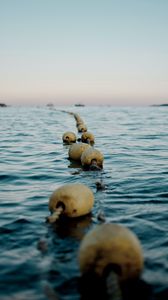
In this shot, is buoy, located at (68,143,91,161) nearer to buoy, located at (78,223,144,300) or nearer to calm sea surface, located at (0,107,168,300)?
calm sea surface, located at (0,107,168,300)

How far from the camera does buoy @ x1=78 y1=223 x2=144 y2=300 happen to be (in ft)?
12.5

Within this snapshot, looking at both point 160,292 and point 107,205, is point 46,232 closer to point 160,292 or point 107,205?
point 107,205

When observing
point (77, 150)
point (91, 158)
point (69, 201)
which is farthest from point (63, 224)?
point (77, 150)

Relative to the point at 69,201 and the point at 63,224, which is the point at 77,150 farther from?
the point at 63,224

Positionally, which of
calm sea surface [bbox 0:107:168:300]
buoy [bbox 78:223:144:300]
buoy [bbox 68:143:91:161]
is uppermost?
buoy [bbox 68:143:91:161]

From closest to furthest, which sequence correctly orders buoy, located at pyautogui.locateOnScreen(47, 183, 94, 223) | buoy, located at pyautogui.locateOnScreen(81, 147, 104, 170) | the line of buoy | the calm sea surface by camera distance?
1. the line of buoy
2. the calm sea surface
3. buoy, located at pyautogui.locateOnScreen(47, 183, 94, 223)
4. buoy, located at pyautogui.locateOnScreen(81, 147, 104, 170)

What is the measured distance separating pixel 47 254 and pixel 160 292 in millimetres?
1737

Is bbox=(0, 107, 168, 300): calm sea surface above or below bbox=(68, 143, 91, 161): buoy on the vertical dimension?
below

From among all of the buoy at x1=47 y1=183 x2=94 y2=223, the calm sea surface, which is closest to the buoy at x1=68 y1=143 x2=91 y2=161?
the calm sea surface

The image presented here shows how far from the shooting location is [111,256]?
3809mm

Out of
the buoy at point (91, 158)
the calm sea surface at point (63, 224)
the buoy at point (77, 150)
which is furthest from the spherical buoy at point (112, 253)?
the buoy at point (77, 150)

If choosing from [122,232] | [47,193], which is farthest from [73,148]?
[122,232]

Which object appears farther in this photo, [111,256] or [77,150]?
[77,150]

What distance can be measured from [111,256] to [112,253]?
4 cm
